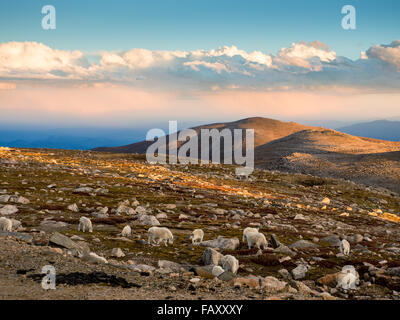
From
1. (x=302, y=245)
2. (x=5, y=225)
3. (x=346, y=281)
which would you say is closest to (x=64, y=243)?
(x=5, y=225)

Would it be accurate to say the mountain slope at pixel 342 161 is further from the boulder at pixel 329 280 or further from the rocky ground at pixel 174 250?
the boulder at pixel 329 280

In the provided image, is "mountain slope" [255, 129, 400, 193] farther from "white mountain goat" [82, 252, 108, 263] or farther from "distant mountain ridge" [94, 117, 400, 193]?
"white mountain goat" [82, 252, 108, 263]

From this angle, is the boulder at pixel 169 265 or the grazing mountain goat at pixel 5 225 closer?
the boulder at pixel 169 265

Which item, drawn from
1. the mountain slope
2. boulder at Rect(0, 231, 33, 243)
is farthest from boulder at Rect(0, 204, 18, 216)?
the mountain slope

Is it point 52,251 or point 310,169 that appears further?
point 310,169

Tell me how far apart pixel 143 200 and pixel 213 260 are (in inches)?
807

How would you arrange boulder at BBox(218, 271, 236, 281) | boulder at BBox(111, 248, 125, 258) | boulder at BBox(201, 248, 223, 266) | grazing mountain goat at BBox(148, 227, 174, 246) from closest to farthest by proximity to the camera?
boulder at BBox(218, 271, 236, 281) < boulder at BBox(201, 248, 223, 266) < boulder at BBox(111, 248, 125, 258) < grazing mountain goat at BBox(148, 227, 174, 246)

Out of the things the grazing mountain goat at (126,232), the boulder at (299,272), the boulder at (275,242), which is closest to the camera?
the boulder at (299,272)

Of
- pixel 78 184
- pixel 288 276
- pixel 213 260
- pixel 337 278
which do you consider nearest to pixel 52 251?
pixel 213 260

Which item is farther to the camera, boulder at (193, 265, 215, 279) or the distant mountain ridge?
the distant mountain ridge

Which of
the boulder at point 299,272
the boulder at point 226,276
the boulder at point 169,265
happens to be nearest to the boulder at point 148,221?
the boulder at point 169,265

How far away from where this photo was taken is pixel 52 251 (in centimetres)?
1433
